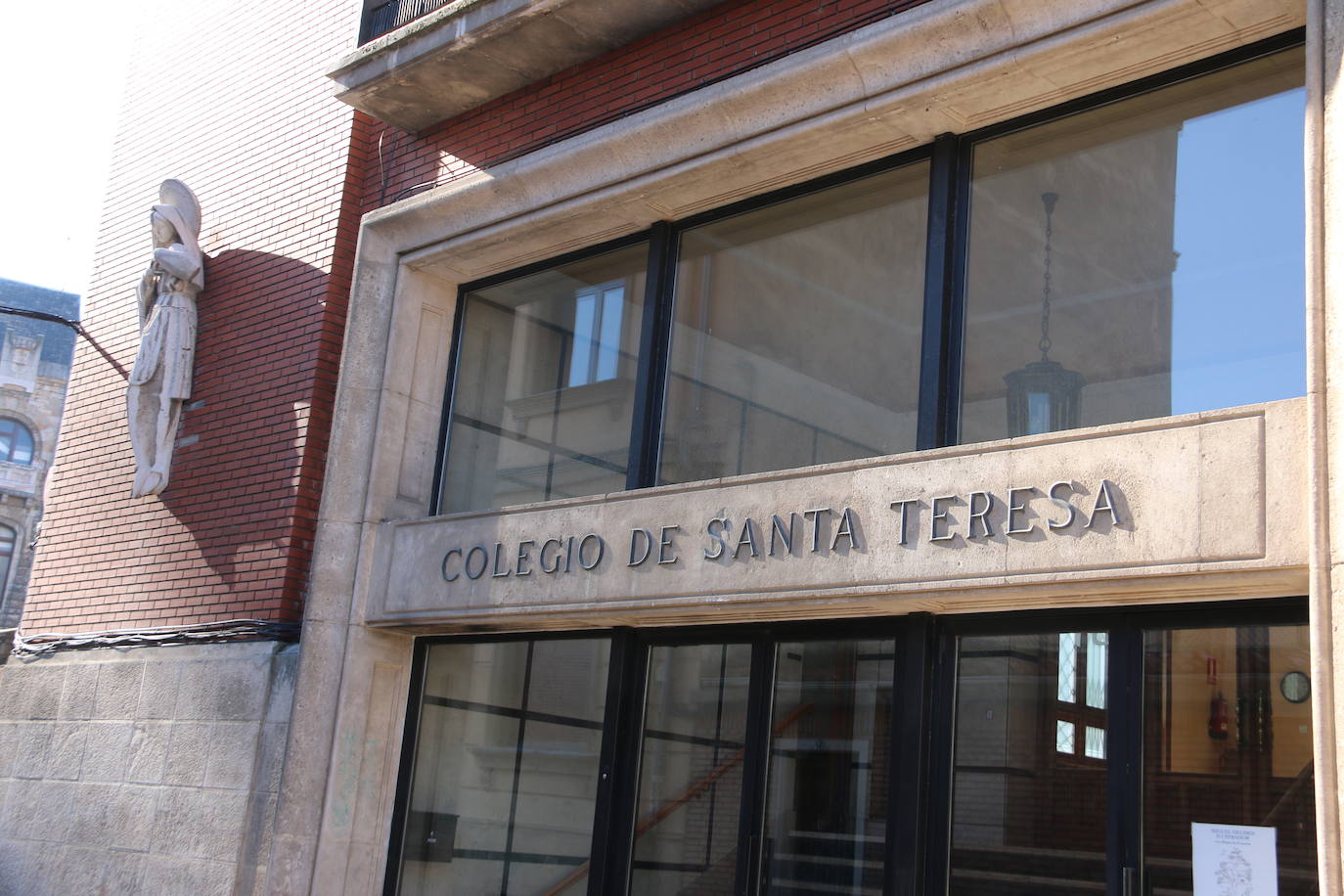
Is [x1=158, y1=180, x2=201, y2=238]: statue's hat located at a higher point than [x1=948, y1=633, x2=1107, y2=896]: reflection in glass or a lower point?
higher

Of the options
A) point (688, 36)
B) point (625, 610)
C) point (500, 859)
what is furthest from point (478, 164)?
point (500, 859)

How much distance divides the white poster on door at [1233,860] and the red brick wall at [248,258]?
4.83 metres

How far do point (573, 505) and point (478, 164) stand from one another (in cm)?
269

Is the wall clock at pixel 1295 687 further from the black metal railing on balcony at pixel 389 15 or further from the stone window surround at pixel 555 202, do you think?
the black metal railing on balcony at pixel 389 15

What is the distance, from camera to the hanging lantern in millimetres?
6840

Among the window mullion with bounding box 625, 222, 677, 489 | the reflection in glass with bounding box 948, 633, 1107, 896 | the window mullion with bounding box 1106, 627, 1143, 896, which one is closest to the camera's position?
the window mullion with bounding box 1106, 627, 1143, 896

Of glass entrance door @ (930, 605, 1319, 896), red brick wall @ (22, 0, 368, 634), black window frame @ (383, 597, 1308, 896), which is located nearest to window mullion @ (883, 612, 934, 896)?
black window frame @ (383, 597, 1308, 896)

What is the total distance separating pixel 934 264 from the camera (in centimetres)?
755

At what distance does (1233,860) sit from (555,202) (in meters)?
5.56

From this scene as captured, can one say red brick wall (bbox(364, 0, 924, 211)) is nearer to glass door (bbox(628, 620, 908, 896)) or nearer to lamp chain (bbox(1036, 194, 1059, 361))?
lamp chain (bbox(1036, 194, 1059, 361))

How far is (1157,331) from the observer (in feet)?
22.2

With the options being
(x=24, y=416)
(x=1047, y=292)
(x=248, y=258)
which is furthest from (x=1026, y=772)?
(x=24, y=416)

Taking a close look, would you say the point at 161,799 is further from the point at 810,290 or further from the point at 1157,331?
the point at 1157,331

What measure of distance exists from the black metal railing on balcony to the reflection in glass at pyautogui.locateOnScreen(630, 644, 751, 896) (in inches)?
195
